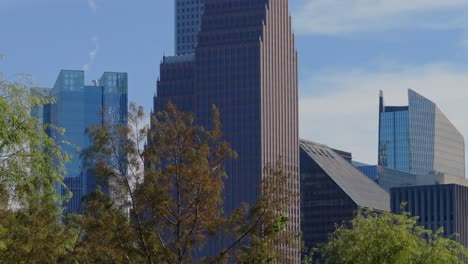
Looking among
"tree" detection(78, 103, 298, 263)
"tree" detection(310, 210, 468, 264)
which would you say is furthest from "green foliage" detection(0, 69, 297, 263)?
"tree" detection(310, 210, 468, 264)

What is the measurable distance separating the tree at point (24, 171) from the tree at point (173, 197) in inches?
136

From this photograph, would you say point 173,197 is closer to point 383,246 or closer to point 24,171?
point 24,171

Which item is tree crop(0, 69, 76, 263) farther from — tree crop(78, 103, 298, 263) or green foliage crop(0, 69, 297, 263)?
tree crop(78, 103, 298, 263)

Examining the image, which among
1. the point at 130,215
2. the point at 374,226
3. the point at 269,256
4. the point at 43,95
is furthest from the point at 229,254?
the point at 374,226

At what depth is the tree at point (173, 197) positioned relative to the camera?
4944 centimetres

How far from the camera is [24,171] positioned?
38344 mm

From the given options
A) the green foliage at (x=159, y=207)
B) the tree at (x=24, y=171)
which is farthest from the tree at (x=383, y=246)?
the tree at (x=24, y=171)

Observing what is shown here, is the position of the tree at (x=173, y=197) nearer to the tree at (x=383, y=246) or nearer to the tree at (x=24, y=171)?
the tree at (x=24, y=171)

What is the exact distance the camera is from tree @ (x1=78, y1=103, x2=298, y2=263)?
162 feet

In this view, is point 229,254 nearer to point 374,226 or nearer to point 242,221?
point 242,221

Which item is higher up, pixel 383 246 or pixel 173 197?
A: pixel 173 197

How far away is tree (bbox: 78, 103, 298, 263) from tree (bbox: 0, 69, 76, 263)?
136 inches

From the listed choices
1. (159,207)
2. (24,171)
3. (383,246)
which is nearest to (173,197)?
(159,207)

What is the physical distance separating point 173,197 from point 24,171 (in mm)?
13305
